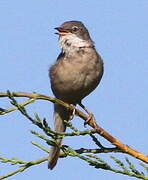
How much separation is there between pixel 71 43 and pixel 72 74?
0.62 meters

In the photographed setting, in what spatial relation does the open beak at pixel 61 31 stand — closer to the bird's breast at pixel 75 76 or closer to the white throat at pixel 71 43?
the white throat at pixel 71 43

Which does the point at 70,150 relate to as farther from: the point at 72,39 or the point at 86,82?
the point at 72,39

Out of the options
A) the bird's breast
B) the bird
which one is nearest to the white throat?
the bird

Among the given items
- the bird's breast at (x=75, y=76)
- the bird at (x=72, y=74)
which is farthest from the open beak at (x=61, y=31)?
the bird's breast at (x=75, y=76)

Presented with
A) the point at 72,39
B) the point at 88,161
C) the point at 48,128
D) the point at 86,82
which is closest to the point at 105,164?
the point at 88,161

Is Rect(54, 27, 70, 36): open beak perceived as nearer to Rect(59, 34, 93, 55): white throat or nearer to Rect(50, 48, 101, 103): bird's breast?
Rect(59, 34, 93, 55): white throat

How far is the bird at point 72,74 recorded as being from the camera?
5297 millimetres

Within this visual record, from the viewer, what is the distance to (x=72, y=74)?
5285 millimetres

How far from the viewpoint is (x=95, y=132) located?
297 centimetres

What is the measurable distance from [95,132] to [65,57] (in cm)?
267

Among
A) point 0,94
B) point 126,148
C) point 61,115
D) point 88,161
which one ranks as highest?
point 0,94

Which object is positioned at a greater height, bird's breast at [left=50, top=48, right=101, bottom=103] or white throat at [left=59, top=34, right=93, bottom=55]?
white throat at [left=59, top=34, right=93, bottom=55]

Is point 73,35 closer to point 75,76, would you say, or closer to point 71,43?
point 71,43

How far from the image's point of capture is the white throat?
5605mm
